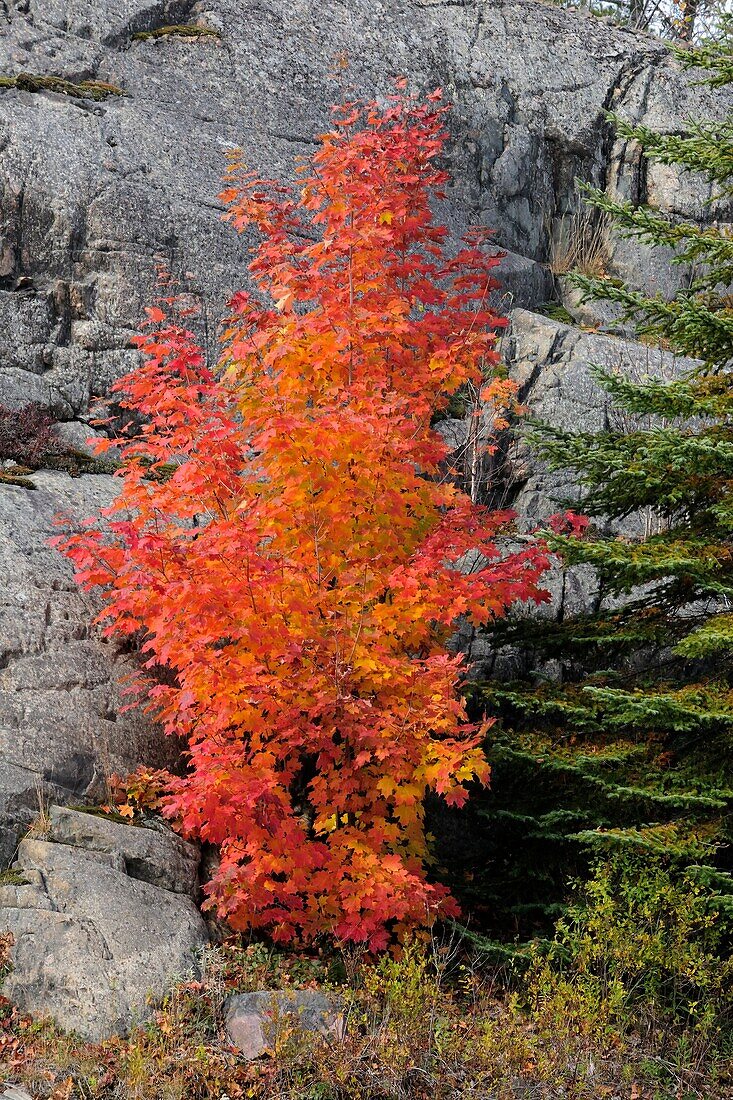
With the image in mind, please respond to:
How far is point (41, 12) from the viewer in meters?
14.0

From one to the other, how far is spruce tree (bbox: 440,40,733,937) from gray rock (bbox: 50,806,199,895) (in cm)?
248

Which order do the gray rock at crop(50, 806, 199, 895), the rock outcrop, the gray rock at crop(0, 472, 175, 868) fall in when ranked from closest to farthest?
the rock outcrop
the gray rock at crop(50, 806, 199, 895)
the gray rock at crop(0, 472, 175, 868)

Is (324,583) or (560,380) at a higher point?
(560,380)

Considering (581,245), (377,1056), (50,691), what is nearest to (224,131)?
(581,245)

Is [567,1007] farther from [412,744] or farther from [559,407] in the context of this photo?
[559,407]

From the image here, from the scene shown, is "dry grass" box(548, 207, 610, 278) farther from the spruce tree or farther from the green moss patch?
the spruce tree

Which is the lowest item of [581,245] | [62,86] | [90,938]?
[90,938]

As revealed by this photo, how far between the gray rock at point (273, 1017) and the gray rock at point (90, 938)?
473mm

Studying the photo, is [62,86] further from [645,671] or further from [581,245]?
[645,671]

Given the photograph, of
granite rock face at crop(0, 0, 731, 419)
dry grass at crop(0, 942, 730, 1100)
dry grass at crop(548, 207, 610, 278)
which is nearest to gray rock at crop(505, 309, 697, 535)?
granite rock face at crop(0, 0, 731, 419)

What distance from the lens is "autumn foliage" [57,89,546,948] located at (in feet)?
21.9

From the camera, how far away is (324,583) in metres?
7.04

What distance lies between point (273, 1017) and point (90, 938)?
1.29 meters

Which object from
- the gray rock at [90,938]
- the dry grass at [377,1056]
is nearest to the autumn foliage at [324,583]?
the gray rock at [90,938]
